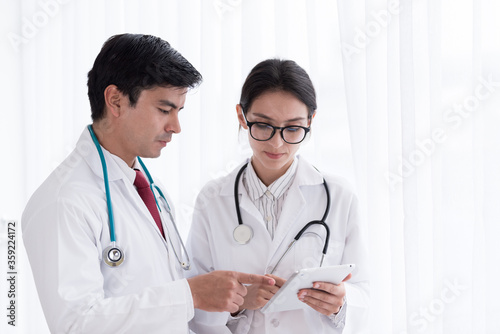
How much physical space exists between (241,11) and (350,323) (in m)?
1.39

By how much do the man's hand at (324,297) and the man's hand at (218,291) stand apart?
0.65ft

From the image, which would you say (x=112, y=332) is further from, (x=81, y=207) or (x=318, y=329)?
(x=318, y=329)

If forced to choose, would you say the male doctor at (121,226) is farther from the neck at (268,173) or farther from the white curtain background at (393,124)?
the white curtain background at (393,124)

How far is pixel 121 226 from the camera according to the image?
133 cm

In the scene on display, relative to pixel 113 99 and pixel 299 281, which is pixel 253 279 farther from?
pixel 113 99

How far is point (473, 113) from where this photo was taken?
1.71 meters

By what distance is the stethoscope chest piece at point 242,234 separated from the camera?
1.58m

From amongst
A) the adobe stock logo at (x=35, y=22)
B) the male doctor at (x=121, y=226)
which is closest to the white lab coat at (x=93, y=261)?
the male doctor at (x=121, y=226)

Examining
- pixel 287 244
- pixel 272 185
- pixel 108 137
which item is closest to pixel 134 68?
pixel 108 137

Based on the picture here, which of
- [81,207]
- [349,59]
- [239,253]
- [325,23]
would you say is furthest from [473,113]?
[81,207]

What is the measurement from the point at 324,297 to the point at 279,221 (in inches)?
11.4

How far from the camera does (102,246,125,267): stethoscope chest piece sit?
126 centimetres

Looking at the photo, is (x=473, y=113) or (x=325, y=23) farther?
(x=325, y=23)

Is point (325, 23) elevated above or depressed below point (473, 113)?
above
